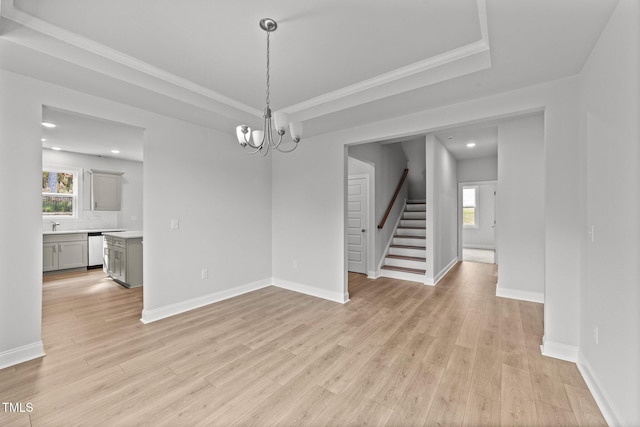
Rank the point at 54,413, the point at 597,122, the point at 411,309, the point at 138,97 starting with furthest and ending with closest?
1. the point at 411,309
2. the point at 138,97
3. the point at 597,122
4. the point at 54,413

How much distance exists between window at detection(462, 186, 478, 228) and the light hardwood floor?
20.5ft

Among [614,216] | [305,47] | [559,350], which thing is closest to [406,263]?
[559,350]

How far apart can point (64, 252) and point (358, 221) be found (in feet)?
19.8

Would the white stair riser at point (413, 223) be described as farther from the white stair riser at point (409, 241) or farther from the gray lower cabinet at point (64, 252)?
the gray lower cabinet at point (64, 252)

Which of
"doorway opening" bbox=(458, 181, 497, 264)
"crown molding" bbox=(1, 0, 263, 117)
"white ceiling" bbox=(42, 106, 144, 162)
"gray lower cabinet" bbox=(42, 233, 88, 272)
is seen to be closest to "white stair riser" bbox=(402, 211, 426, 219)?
"doorway opening" bbox=(458, 181, 497, 264)

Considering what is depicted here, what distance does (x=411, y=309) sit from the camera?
3.51m

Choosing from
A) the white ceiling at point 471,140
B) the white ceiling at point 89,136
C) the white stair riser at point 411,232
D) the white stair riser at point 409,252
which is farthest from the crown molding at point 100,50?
the white stair riser at point 411,232

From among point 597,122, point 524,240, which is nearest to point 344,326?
point 597,122

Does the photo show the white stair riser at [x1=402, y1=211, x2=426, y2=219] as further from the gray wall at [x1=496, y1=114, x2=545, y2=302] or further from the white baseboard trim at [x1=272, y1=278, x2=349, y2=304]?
the white baseboard trim at [x1=272, y1=278, x2=349, y2=304]

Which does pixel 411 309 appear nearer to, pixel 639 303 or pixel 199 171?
pixel 639 303

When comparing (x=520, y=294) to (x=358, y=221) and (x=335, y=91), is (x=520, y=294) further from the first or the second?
(x=335, y=91)

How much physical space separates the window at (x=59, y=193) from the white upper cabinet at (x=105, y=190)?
0.32 meters

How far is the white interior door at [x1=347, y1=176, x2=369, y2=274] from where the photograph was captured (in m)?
5.40

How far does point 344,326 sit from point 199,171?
2.73 meters
